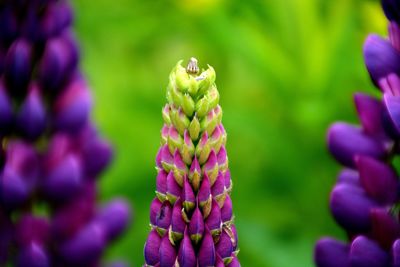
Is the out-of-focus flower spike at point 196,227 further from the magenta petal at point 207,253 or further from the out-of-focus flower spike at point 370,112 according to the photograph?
the out-of-focus flower spike at point 370,112

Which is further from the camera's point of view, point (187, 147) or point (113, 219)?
point (113, 219)

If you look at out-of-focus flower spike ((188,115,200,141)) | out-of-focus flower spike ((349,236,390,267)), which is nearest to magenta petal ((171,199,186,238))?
out-of-focus flower spike ((188,115,200,141))

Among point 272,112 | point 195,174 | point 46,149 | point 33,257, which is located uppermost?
point 272,112

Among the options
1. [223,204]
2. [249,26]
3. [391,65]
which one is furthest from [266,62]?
[223,204]

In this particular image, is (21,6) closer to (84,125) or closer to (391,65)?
(84,125)

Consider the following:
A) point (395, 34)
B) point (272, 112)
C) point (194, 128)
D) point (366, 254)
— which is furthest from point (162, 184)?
point (272, 112)

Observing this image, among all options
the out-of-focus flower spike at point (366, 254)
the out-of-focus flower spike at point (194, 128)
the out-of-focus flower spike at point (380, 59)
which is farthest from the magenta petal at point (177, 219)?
the out-of-focus flower spike at point (380, 59)

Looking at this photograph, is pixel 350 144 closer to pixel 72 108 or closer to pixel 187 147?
pixel 187 147
